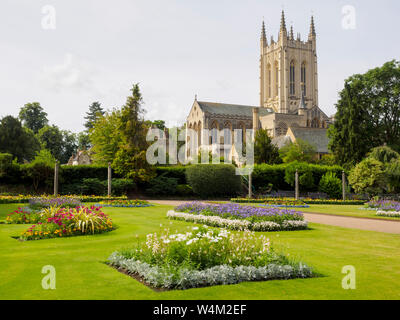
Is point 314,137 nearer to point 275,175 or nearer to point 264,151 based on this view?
point 264,151

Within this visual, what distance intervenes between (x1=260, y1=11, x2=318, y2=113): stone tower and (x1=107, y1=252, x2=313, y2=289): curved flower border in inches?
3741

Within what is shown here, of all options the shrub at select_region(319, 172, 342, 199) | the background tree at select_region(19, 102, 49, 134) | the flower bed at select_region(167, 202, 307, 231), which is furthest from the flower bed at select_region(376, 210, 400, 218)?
the background tree at select_region(19, 102, 49, 134)

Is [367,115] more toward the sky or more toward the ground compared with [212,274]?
more toward the sky

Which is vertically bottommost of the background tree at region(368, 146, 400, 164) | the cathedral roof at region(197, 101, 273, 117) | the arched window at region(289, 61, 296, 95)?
the background tree at region(368, 146, 400, 164)

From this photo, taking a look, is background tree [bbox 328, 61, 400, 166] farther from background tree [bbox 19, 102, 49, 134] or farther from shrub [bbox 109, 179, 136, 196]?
background tree [bbox 19, 102, 49, 134]

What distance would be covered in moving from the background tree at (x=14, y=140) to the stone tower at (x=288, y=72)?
6460 cm

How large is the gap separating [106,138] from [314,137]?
136 ft

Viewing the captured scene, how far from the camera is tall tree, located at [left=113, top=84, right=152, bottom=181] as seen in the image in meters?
36.0

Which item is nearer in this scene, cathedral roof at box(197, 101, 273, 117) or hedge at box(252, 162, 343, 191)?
hedge at box(252, 162, 343, 191)

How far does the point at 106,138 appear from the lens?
44.9m

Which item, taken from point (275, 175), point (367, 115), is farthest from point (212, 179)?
point (367, 115)

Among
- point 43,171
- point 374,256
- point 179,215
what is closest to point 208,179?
point 43,171

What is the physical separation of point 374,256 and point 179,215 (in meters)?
8.78
